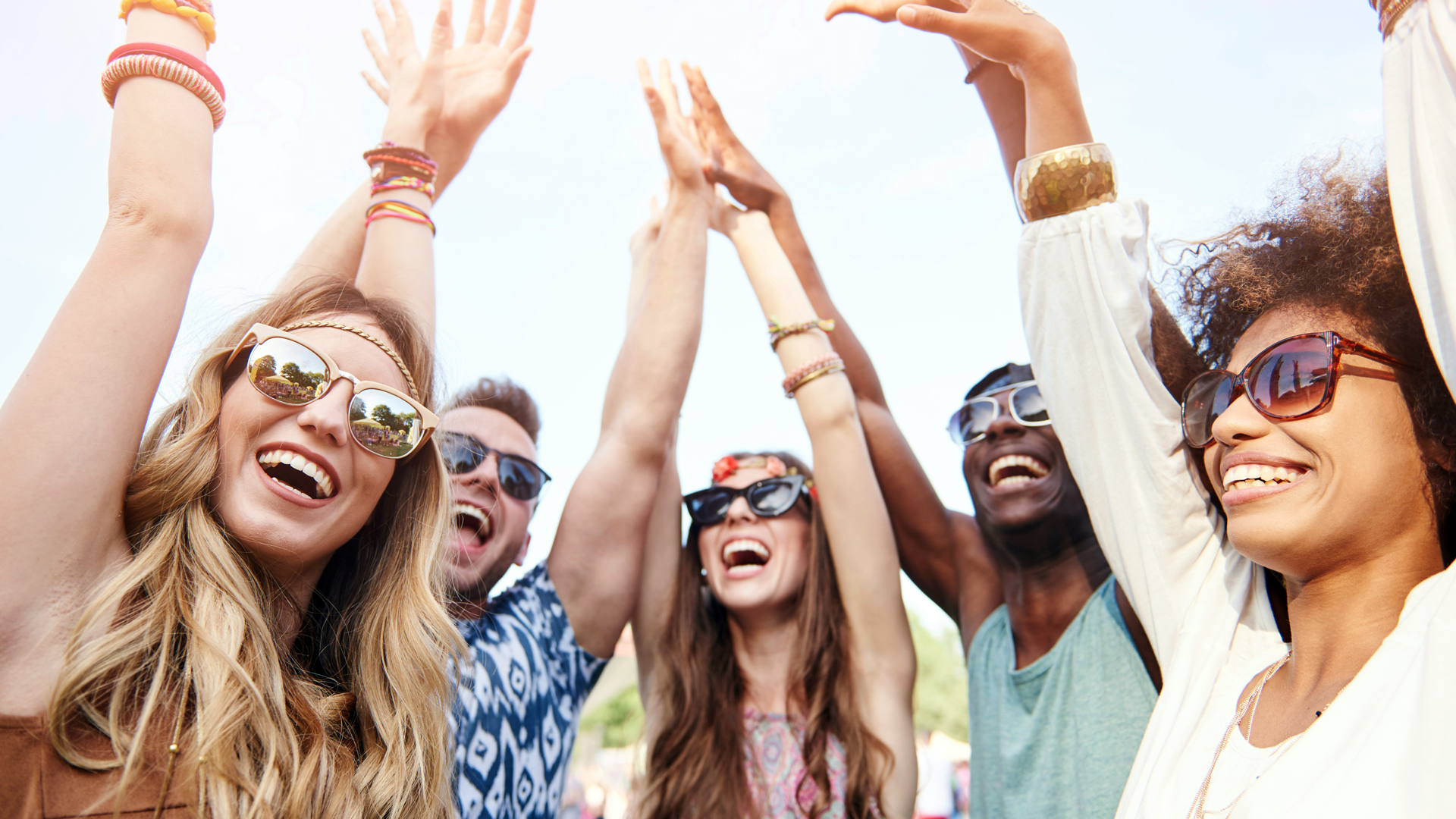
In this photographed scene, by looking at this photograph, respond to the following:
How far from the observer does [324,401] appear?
1.97 metres

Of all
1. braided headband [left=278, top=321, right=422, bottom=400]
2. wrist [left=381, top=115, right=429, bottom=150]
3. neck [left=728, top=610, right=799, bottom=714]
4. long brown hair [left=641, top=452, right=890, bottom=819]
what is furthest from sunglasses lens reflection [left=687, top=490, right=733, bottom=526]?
wrist [left=381, top=115, right=429, bottom=150]

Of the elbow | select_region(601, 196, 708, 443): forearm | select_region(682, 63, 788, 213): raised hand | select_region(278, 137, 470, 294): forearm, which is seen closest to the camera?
the elbow

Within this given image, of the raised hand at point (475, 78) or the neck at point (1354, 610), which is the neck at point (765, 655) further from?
the raised hand at point (475, 78)

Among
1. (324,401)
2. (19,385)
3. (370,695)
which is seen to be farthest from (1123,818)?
(19,385)

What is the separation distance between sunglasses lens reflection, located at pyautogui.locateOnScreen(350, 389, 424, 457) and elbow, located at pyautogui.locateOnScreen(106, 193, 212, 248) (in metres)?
0.49

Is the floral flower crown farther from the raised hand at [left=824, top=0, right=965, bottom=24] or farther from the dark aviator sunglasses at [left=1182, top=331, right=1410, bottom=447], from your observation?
the dark aviator sunglasses at [left=1182, top=331, right=1410, bottom=447]

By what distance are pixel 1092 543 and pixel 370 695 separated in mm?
2376

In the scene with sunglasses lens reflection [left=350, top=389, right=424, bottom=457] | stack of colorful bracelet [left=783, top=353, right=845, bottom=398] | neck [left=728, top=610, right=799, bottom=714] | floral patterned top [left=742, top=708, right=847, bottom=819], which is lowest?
floral patterned top [left=742, top=708, right=847, bottom=819]

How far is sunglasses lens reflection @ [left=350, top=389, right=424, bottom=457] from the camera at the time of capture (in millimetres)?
2027

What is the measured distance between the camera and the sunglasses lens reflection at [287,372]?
193 centimetres

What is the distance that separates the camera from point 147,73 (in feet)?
6.09

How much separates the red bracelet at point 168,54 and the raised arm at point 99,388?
0.06 metres

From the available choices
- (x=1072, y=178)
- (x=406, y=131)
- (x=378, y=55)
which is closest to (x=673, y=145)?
(x=406, y=131)

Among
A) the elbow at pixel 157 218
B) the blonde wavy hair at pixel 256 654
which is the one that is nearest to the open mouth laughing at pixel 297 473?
the blonde wavy hair at pixel 256 654
